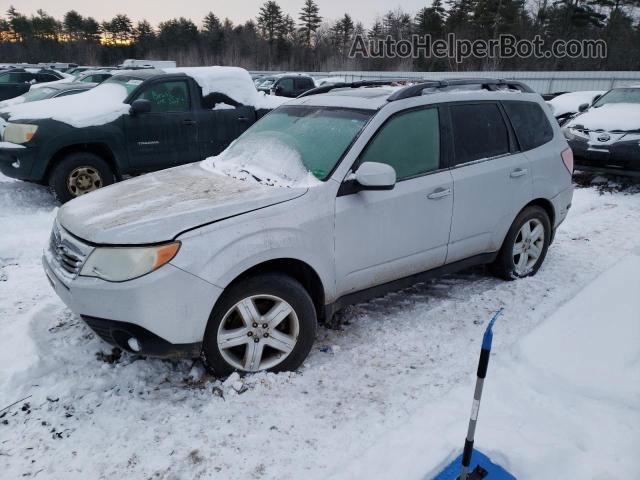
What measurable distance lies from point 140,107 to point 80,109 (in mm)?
820

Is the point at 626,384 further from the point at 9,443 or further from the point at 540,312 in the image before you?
the point at 9,443

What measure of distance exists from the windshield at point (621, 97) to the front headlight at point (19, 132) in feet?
33.0

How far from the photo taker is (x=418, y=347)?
3441 millimetres

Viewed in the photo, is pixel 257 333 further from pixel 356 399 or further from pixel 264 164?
pixel 264 164

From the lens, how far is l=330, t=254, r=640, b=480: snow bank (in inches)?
92.7

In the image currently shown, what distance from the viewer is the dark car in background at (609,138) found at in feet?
26.1

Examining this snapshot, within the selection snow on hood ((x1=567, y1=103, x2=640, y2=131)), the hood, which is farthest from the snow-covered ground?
snow on hood ((x1=567, y1=103, x2=640, y2=131))

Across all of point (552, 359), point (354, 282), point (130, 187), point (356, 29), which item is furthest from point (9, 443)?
point (356, 29)

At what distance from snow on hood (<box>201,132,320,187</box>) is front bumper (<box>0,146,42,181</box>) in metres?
3.66

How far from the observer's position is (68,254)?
284 cm

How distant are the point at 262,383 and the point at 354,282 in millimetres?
916

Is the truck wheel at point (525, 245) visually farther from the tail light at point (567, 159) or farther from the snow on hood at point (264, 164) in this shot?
the snow on hood at point (264, 164)

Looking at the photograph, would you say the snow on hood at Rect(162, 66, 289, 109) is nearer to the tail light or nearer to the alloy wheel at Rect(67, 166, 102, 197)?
the alloy wheel at Rect(67, 166, 102, 197)

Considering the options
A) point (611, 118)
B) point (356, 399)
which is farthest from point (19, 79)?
point (356, 399)
